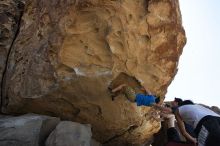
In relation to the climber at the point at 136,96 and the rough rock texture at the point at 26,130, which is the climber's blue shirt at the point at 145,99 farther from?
the rough rock texture at the point at 26,130

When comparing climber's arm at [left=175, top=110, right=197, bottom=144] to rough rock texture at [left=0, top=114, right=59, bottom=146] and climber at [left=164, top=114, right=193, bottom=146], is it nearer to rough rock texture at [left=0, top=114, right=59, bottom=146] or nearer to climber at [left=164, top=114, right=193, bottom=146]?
climber at [left=164, top=114, right=193, bottom=146]

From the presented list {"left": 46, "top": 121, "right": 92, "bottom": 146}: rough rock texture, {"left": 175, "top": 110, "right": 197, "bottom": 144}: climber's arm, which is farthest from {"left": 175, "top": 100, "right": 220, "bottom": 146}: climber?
{"left": 46, "top": 121, "right": 92, "bottom": 146}: rough rock texture

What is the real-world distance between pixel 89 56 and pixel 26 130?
1.78 m

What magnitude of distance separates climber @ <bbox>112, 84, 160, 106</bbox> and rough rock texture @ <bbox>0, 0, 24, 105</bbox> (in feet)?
8.00

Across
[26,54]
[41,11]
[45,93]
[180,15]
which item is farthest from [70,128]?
[180,15]

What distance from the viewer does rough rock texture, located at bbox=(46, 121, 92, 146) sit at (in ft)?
19.2

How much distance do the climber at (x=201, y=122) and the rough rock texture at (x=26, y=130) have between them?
2.52 m

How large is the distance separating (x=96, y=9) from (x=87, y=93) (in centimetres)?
161

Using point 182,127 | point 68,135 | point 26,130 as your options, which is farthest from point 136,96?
point 26,130

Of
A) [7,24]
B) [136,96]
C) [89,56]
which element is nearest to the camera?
[89,56]

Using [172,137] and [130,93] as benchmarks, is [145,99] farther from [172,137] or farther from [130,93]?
[172,137]

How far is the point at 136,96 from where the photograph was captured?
681 cm

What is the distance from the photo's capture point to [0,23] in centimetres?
742

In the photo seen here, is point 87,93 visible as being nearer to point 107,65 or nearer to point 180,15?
point 107,65
